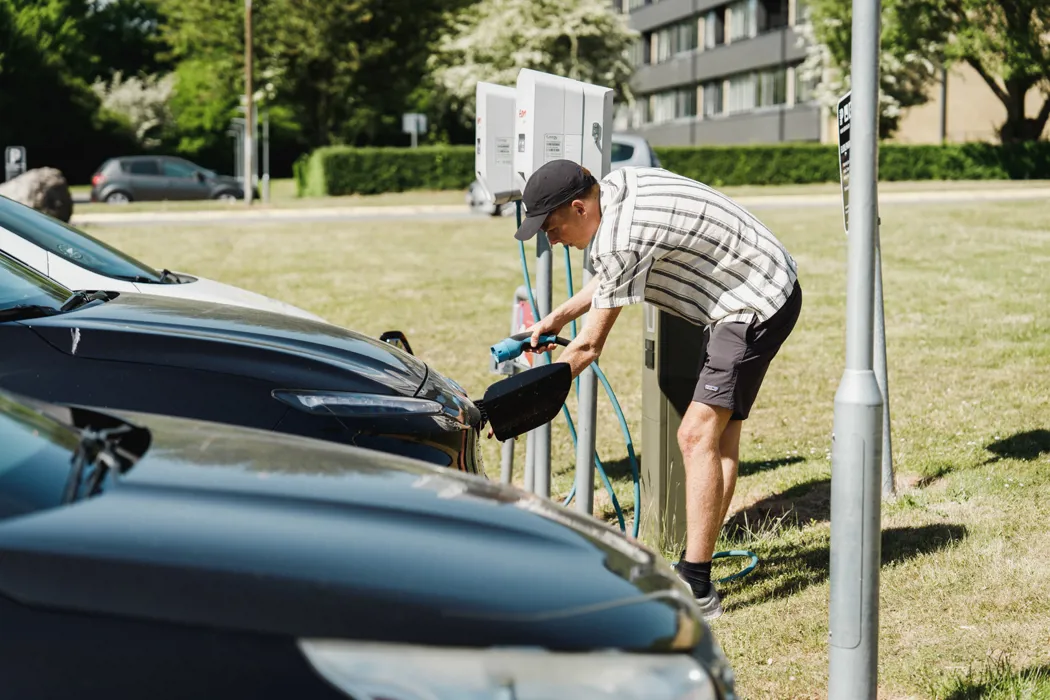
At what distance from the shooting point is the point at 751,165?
1417 inches

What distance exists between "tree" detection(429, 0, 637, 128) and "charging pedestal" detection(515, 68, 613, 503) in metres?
42.0

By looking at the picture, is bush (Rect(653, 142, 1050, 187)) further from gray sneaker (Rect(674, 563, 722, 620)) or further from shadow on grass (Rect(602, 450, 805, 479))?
gray sneaker (Rect(674, 563, 722, 620))

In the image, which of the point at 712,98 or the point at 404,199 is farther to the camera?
the point at 712,98

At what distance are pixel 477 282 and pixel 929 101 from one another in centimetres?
3392

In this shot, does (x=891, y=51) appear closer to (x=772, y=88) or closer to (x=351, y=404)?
(x=772, y=88)

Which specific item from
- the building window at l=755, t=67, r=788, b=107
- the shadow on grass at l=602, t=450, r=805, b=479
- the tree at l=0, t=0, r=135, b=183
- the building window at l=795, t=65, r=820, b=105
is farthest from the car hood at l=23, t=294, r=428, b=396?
the building window at l=755, t=67, r=788, b=107

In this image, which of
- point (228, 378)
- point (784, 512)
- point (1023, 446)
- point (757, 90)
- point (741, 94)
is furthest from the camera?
point (741, 94)

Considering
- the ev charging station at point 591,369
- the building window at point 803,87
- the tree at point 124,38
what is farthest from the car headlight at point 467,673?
the tree at point 124,38

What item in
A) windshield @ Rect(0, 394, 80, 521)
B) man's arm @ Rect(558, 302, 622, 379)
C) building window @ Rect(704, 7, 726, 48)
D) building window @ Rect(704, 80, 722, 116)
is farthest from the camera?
building window @ Rect(704, 80, 722, 116)

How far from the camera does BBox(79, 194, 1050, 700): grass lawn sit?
156 inches

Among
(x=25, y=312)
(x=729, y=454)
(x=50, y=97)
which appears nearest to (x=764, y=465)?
(x=729, y=454)

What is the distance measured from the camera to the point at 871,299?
2.97m

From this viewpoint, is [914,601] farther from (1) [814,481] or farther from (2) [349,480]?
(2) [349,480]

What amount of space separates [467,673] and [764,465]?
532 cm
